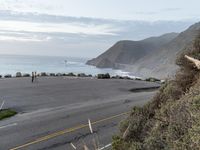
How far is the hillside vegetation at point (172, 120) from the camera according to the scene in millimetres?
6180

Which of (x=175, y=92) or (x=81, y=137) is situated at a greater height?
(x=175, y=92)

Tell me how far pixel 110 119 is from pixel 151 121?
10.1 m

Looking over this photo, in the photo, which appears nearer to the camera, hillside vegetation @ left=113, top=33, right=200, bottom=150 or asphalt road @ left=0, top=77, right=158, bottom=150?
hillside vegetation @ left=113, top=33, right=200, bottom=150

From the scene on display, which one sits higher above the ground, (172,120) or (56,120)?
(172,120)

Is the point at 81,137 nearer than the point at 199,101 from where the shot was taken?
No

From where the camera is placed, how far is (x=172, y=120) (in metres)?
6.80

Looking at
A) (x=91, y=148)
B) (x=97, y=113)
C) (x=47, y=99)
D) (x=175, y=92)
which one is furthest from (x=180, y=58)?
(x=47, y=99)

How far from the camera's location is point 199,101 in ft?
21.4

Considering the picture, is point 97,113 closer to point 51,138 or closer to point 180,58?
point 51,138

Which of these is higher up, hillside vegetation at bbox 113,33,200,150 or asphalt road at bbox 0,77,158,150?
hillside vegetation at bbox 113,33,200,150

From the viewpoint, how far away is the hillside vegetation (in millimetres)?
6180

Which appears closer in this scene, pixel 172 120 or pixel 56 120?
pixel 172 120

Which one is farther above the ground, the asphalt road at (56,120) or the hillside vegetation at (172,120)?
the hillside vegetation at (172,120)

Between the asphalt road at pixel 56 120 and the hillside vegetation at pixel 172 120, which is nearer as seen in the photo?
the hillside vegetation at pixel 172 120
